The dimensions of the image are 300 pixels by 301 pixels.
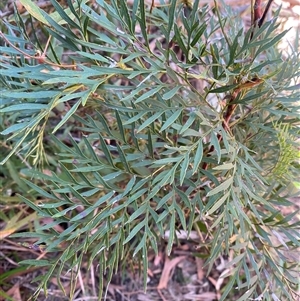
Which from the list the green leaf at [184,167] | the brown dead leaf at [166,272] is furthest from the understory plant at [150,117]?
the brown dead leaf at [166,272]

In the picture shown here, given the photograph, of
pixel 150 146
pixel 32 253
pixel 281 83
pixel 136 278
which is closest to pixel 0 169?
pixel 32 253

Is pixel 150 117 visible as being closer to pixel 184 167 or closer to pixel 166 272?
pixel 184 167

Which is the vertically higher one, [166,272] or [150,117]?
[150,117]

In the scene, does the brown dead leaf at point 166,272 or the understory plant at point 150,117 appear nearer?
the understory plant at point 150,117

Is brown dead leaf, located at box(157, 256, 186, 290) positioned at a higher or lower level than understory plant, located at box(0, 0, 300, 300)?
lower

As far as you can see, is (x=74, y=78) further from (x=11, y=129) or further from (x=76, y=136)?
(x=76, y=136)

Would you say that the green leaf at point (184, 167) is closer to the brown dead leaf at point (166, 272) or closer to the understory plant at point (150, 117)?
the understory plant at point (150, 117)

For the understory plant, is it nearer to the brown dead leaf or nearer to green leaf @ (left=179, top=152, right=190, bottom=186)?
green leaf @ (left=179, top=152, right=190, bottom=186)

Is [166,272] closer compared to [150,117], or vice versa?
[150,117]

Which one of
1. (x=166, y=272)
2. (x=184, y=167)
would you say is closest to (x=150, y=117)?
(x=184, y=167)

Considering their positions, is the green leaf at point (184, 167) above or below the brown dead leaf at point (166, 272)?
above

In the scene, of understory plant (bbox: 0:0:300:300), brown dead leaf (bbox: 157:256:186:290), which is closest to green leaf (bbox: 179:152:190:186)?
understory plant (bbox: 0:0:300:300)
